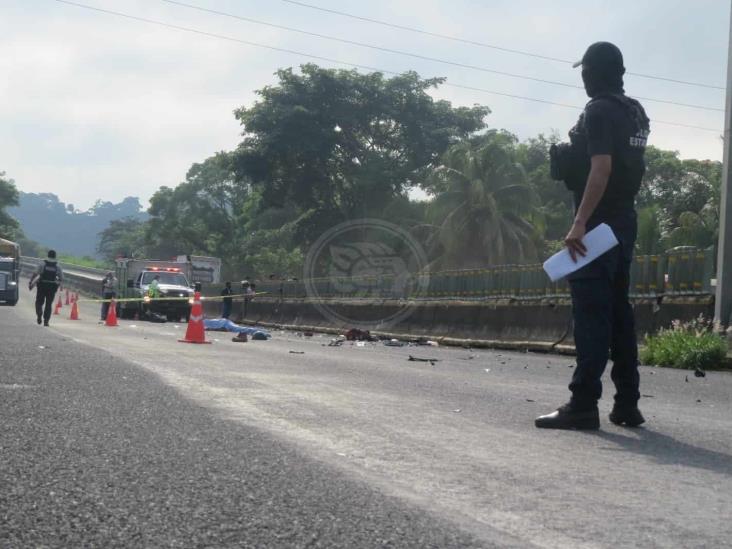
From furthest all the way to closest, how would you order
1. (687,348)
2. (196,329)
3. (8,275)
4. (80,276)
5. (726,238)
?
(80,276) < (8,275) < (196,329) < (726,238) < (687,348)

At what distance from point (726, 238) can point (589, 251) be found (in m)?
10.2

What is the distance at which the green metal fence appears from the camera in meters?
15.9

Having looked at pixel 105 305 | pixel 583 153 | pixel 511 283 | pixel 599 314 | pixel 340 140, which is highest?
pixel 340 140

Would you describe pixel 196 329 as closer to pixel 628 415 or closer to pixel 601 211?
pixel 628 415

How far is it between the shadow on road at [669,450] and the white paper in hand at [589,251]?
2.72 ft

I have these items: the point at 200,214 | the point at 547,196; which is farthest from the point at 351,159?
the point at 200,214

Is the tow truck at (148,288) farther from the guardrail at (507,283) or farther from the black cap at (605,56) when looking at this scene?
the black cap at (605,56)

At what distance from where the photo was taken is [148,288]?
3797 centimetres

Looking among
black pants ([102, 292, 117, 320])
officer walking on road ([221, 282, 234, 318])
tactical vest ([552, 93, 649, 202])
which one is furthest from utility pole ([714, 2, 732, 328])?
black pants ([102, 292, 117, 320])

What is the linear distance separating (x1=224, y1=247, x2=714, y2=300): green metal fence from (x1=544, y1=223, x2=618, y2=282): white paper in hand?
10.7m

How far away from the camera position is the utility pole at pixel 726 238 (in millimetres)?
14375

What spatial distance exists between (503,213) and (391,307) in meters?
25.4

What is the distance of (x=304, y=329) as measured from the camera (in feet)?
104

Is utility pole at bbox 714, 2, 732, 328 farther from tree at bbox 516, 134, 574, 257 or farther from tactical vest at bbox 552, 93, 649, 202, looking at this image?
tree at bbox 516, 134, 574, 257
